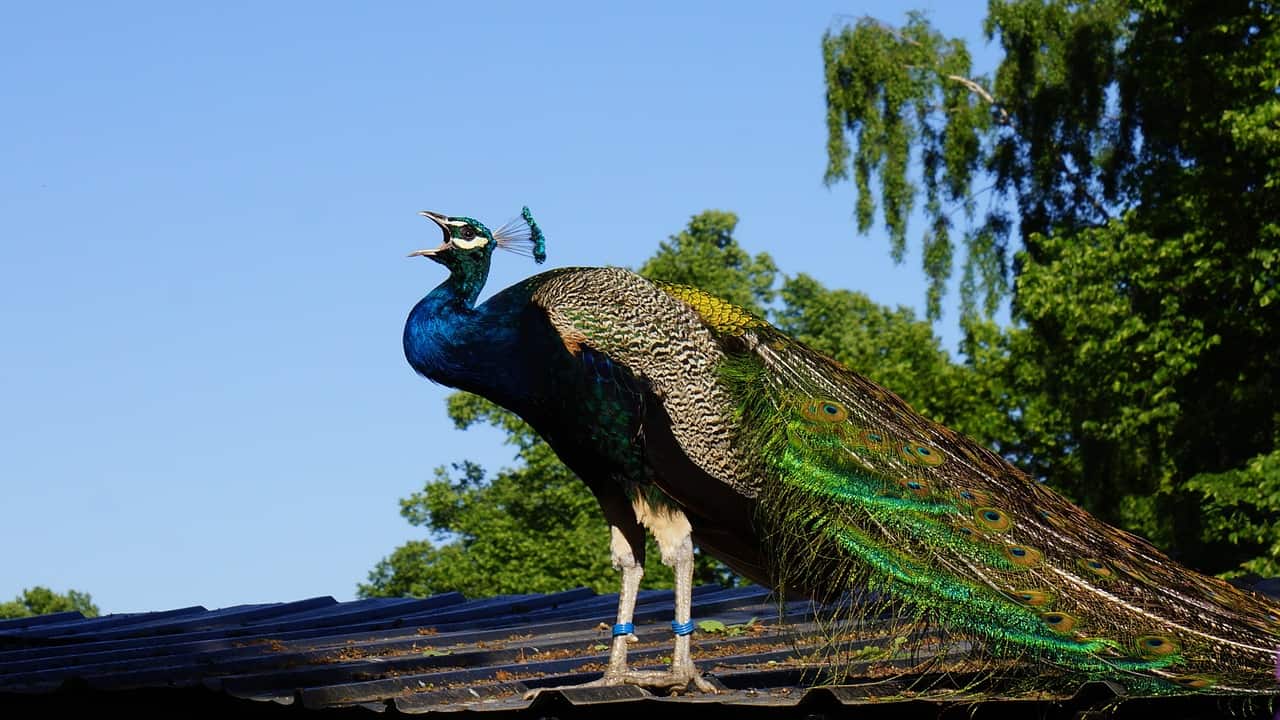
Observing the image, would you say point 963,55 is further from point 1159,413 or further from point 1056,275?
point 1159,413

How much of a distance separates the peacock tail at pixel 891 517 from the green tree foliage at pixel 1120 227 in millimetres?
11346

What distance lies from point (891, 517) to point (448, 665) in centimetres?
210

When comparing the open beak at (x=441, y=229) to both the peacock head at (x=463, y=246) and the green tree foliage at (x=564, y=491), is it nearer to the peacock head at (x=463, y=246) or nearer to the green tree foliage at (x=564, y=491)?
the peacock head at (x=463, y=246)

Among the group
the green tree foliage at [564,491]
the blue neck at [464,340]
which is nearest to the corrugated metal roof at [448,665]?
the blue neck at [464,340]

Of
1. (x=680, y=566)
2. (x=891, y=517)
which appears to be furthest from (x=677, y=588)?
(x=891, y=517)

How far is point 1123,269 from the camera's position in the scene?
20.2 m

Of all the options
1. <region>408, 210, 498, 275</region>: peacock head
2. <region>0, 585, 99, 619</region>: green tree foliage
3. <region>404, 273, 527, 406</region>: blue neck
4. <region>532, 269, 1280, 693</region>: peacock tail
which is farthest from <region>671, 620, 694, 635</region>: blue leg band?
<region>0, 585, 99, 619</region>: green tree foliage

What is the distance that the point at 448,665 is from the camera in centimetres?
748

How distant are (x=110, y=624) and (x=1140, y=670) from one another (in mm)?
6417

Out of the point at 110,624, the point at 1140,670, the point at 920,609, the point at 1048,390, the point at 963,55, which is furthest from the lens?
the point at 963,55

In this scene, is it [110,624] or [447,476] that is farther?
[447,476]

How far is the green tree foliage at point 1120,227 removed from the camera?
19.0 meters

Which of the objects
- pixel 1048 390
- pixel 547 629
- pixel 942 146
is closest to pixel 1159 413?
→ pixel 1048 390

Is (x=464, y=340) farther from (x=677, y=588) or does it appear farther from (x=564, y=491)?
(x=564, y=491)
